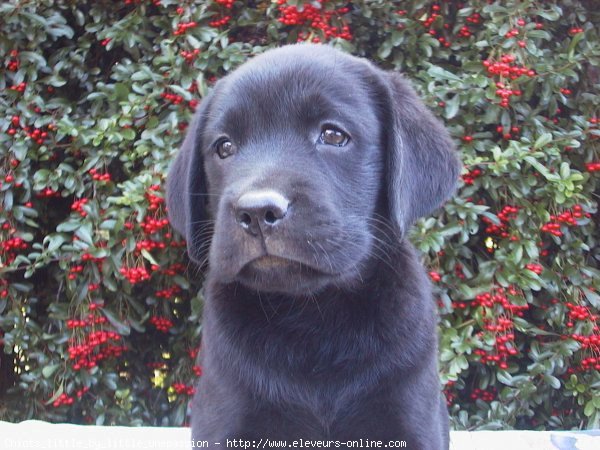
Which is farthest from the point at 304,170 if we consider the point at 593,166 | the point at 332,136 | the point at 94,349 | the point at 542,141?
the point at 593,166

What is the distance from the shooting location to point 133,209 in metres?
2.70

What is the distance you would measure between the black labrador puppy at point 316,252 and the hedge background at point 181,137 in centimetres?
83

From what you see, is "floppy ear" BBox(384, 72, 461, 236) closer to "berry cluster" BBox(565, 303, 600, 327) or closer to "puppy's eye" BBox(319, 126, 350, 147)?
"puppy's eye" BBox(319, 126, 350, 147)

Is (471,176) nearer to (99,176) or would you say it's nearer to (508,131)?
(508,131)

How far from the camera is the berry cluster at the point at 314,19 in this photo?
2.74 m

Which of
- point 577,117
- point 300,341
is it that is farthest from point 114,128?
point 577,117

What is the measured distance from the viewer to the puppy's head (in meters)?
1.49

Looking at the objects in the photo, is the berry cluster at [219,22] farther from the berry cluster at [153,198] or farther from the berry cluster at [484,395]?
the berry cluster at [484,395]

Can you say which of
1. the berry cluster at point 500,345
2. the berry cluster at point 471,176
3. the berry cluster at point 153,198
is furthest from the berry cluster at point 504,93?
the berry cluster at point 153,198

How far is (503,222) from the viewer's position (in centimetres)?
283

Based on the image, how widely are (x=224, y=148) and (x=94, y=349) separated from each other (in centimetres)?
143

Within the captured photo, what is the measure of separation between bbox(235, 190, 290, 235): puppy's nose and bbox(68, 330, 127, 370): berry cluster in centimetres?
157

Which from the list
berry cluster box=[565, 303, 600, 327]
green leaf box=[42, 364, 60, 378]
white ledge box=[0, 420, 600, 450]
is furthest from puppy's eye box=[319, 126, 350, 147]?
green leaf box=[42, 364, 60, 378]

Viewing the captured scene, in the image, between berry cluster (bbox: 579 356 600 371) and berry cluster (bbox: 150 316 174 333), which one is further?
berry cluster (bbox: 150 316 174 333)
